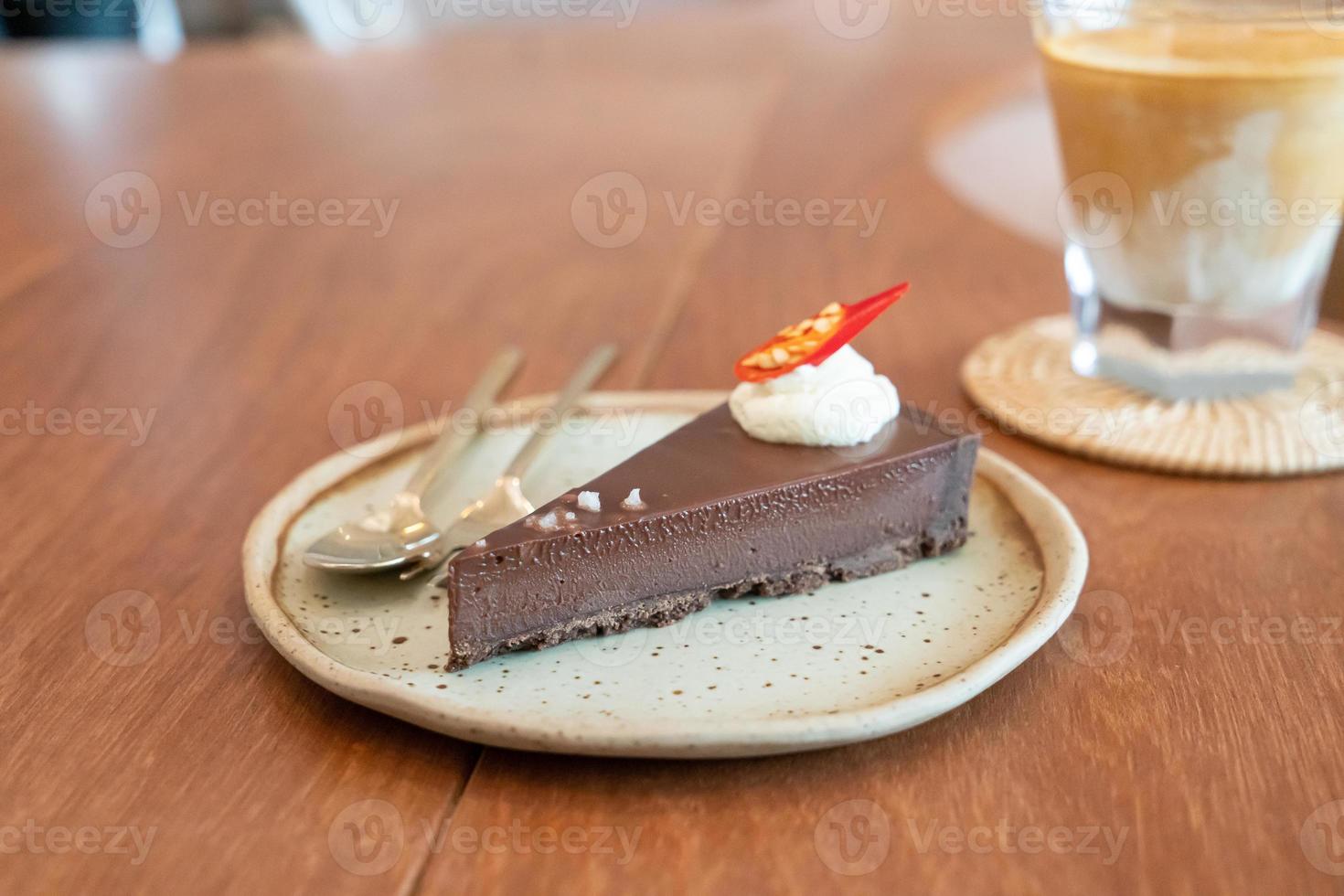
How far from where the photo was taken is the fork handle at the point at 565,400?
1441 mm

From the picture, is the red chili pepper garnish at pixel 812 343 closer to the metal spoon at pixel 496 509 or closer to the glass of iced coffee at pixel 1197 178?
the metal spoon at pixel 496 509

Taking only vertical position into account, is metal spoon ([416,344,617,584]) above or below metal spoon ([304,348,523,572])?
below

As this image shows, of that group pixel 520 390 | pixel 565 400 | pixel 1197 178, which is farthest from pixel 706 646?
pixel 1197 178

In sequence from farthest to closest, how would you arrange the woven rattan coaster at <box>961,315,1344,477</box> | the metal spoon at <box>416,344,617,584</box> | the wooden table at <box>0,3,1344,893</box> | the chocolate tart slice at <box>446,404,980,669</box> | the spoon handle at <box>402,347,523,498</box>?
the woven rattan coaster at <box>961,315,1344,477</box> → the spoon handle at <box>402,347,523,498</box> → the metal spoon at <box>416,344,617,584</box> → the chocolate tart slice at <box>446,404,980,669</box> → the wooden table at <box>0,3,1344,893</box>

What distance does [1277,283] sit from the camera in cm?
164

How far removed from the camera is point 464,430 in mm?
1546

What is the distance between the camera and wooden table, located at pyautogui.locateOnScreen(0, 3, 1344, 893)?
2.94 feet

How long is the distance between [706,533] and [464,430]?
1.41 feet

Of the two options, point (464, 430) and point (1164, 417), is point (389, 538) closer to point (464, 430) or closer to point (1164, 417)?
point (464, 430)

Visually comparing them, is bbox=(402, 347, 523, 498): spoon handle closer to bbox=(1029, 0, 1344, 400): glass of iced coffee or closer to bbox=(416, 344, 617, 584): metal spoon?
bbox=(416, 344, 617, 584): metal spoon

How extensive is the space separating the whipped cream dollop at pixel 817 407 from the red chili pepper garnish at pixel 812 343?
0.01 metres

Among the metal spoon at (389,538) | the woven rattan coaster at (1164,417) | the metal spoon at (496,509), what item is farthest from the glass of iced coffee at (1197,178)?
the metal spoon at (389,538)

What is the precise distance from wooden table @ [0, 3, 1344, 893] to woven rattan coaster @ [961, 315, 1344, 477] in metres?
0.04

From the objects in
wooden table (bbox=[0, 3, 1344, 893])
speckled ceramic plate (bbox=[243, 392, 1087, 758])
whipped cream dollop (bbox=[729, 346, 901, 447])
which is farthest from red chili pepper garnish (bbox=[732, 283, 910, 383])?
wooden table (bbox=[0, 3, 1344, 893])
